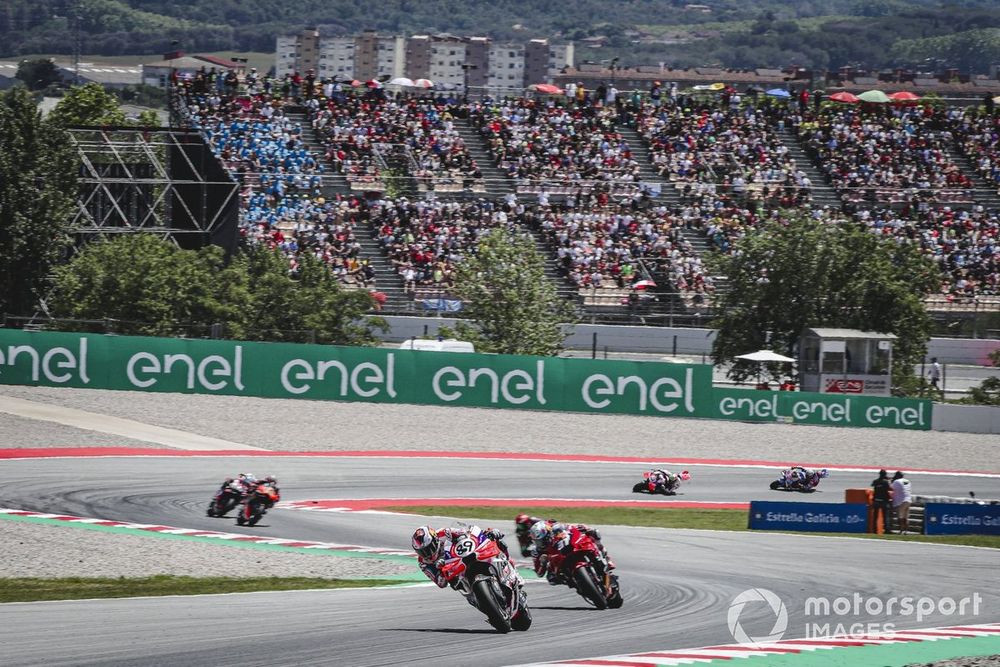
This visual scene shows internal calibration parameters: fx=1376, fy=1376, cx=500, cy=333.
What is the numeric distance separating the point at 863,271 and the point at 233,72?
92.4 ft

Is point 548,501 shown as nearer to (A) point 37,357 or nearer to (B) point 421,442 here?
(B) point 421,442

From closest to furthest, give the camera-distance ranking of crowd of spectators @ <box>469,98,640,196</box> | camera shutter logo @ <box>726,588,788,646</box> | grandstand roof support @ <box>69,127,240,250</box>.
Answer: camera shutter logo @ <box>726,588,788,646</box>, grandstand roof support @ <box>69,127,240,250</box>, crowd of spectators @ <box>469,98,640,196</box>

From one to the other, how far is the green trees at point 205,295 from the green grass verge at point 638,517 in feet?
50.4

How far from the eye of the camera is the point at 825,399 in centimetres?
3922

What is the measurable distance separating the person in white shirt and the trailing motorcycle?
1155 centimetres

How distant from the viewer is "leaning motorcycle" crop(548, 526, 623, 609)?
14.9 metres

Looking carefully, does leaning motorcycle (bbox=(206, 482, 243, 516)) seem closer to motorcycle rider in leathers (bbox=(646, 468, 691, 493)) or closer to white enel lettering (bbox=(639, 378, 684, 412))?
motorcycle rider in leathers (bbox=(646, 468, 691, 493))

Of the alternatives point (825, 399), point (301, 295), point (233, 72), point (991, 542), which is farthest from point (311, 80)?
point (991, 542)

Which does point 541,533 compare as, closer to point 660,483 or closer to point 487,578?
point 487,578

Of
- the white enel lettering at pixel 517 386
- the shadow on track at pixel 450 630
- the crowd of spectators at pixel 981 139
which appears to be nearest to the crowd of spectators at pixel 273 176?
the white enel lettering at pixel 517 386

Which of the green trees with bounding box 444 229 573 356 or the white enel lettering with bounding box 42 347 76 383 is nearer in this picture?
the white enel lettering with bounding box 42 347 76 383

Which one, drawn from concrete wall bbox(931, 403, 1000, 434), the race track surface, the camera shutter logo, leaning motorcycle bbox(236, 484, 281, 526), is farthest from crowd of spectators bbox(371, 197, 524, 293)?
the camera shutter logo

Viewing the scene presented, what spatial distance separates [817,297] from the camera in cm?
4334

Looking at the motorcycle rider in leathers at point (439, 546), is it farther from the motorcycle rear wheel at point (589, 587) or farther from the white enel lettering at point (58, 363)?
the white enel lettering at point (58, 363)
